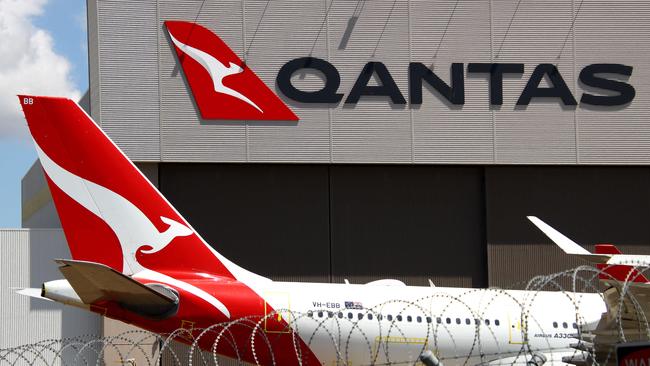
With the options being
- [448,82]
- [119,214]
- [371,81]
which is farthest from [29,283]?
[448,82]

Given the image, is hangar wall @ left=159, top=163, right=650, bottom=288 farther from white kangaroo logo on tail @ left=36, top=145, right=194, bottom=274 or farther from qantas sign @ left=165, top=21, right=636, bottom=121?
white kangaroo logo on tail @ left=36, top=145, right=194, bottom=274

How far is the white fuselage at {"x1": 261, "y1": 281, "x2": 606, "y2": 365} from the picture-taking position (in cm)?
2334

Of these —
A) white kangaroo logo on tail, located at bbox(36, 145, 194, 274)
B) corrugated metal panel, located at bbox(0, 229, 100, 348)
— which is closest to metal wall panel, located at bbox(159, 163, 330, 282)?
corrugated metal panel, located at bbox(0, 229, 100, 348)

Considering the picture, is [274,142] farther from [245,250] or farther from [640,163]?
[640,163]

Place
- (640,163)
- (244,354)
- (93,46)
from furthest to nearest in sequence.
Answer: (640,163) < (93,46) < (244,354)

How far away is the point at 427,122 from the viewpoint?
3553 centimetres

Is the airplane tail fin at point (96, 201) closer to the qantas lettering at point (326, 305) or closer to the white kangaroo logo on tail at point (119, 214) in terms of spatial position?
the white kangaroo logo on tail at point (119, 214)

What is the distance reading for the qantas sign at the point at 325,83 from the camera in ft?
113

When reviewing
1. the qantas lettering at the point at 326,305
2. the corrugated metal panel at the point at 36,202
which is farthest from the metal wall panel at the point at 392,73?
the qantas lettering at the point at 326,305

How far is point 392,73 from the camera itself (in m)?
35.5

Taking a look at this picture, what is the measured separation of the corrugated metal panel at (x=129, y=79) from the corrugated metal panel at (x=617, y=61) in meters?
14.8

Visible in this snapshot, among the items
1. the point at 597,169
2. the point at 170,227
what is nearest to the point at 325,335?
the point at 170,227

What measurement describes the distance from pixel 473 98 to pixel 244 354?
15954 millimetres

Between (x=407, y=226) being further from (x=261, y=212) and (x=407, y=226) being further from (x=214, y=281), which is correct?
(x=214, y=281)
